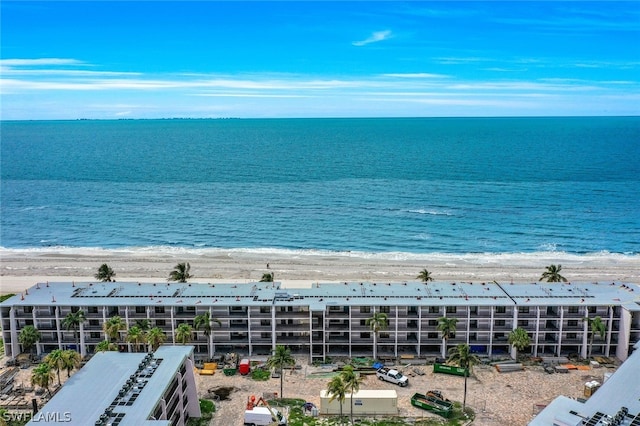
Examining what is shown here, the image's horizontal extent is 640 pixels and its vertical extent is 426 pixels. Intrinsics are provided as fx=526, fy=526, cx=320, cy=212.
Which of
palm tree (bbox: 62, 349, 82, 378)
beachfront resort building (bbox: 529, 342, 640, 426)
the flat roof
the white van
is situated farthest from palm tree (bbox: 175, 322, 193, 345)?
beachfront resort building (bbox: 529, 342, 640, 426)

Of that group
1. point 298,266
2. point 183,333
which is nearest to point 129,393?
point 183,333

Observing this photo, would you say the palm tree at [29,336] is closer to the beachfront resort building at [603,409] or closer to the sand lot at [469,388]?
the sand lot at [469,388]

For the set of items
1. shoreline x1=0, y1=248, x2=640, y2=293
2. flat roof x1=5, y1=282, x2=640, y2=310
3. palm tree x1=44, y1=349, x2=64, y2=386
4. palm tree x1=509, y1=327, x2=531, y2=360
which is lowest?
shoreline x1=0, y1=248, x2=640, y2=293

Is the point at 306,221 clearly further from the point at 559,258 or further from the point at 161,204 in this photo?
the point at 559,258

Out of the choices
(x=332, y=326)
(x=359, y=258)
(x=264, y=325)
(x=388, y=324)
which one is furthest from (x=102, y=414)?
(x=359, y=258)

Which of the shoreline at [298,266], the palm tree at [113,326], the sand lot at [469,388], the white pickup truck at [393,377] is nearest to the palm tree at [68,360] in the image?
the palm tree at [113,326]

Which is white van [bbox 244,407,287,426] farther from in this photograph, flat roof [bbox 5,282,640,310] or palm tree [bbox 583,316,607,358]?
palm tree [bbox 583,316,607,358]

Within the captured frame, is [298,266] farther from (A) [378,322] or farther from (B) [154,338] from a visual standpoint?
(B) [154,338]
